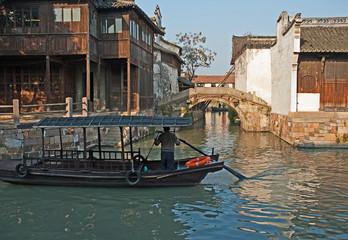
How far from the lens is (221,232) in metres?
6.33

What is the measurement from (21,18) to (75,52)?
10.3 feet

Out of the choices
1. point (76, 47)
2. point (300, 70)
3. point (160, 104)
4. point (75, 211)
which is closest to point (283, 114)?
point (300, 70)

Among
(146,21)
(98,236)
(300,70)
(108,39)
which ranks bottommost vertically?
(98,236)

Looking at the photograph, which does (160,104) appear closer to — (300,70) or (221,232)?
(300,70)

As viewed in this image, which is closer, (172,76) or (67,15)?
(67,15)

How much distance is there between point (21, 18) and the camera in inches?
640

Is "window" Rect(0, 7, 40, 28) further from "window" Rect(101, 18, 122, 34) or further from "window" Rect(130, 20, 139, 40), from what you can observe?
"window" Rect(130, 20, 139, 40)

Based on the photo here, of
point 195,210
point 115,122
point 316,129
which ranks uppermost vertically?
point 115,122

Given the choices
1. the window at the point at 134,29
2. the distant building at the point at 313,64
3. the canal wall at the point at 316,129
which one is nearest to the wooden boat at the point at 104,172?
the canal wall at the point at 316,129

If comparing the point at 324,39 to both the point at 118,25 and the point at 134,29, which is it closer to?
the point at 134,29

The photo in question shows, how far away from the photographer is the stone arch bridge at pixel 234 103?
2458cm

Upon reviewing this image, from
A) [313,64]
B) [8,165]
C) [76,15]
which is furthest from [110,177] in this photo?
[313,64]

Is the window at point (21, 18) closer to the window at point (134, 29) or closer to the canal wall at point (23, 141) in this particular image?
the window at point (134, 29)

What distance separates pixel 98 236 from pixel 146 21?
1718 centimetres
